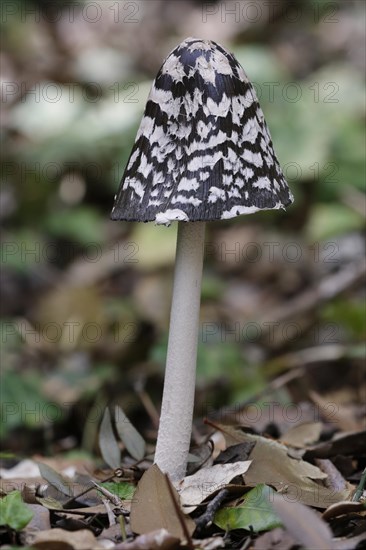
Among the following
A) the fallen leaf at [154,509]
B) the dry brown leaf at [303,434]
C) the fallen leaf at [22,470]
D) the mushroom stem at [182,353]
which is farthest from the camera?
the fallen leaf at [22,470]

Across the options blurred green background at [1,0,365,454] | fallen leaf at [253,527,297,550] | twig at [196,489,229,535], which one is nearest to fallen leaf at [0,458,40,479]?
blurred green background at [1,0,365,454]

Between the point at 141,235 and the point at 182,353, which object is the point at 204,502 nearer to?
the point at 182,353

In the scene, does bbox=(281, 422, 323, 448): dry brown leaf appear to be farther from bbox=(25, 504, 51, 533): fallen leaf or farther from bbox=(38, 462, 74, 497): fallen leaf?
bbox=(25, 504, 51, 533): fallen leaf

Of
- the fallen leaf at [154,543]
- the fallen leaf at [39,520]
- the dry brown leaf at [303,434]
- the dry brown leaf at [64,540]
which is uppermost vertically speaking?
the dry brown leaf at [303,434]

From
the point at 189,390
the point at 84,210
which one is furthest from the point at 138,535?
the point at 84,210

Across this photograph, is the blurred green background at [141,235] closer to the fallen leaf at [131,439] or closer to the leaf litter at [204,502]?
the fallen leaf at [131,439]

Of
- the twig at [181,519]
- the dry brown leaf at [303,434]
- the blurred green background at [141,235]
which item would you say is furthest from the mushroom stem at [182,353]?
the blurred green background at [141,235]

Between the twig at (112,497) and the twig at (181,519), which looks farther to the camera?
the twig at (112,497)
